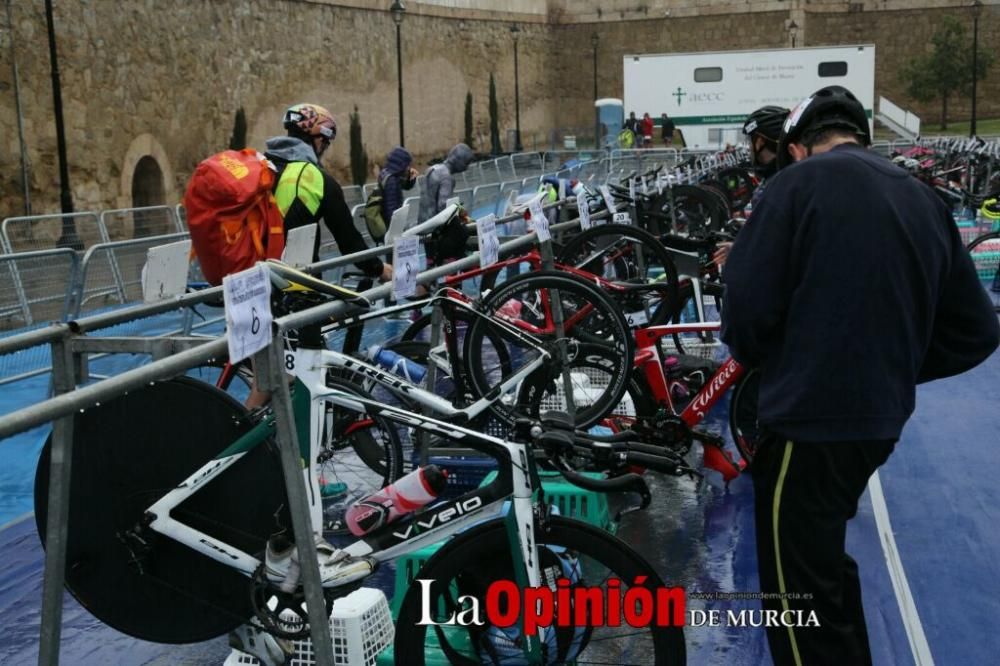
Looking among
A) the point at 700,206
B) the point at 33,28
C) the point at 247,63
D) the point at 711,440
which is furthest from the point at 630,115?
the point at 711,440

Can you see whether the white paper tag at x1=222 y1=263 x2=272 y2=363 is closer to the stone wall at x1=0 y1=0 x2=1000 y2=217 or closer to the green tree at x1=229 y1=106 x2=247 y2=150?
the stone wall at x1=0 y1=0 x2=1000 y2=217

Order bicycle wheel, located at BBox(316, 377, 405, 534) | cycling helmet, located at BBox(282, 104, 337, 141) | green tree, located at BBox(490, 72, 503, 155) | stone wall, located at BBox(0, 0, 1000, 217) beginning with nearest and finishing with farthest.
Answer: bicycle wheel, located at BBox(316, 377, 405, 534), cycling helmet, located at BBox(282, 104, 337, 141), stone wall, located at BBox(0, 0, 1000, 217), green tree, located at BBox(490, 72, 503, 155)

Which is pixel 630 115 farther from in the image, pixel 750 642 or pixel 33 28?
pixel 750 642

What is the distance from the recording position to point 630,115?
28641 mm

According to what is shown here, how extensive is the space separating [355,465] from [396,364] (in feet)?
2.14

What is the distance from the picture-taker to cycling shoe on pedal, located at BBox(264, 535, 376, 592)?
119 inches

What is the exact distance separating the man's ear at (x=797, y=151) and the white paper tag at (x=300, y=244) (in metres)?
2.85

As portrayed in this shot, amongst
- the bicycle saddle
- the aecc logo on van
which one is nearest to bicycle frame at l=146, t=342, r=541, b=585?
the bicycle saddle

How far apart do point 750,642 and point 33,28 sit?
18.3 metres


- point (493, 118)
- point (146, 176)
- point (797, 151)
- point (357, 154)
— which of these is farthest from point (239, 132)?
point (797, 151)

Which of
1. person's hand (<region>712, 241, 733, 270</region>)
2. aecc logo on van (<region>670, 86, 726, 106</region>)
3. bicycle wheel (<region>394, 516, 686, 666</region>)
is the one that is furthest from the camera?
aecc logo on van (<region>670, 86, 726, 106</region>)

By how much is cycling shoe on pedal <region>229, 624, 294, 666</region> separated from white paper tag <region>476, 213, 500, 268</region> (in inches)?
84.9

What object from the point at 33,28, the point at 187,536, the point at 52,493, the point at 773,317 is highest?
the point at 33,28

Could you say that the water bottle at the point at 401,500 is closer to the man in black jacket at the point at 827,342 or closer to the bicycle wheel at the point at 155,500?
the bicycle wheel at the point at 155,500
